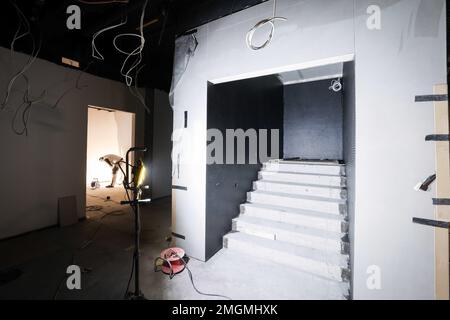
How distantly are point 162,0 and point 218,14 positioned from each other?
0.96m

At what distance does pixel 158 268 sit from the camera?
273 centimetres

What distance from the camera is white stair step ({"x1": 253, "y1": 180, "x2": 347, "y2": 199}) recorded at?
3557 millimetres

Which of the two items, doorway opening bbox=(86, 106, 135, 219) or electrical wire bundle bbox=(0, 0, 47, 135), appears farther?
doorway opening bbox=(86, 106, 135, 219)

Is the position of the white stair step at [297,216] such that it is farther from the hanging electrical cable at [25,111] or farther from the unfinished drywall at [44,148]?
the hanging electrical cable at [25,111]

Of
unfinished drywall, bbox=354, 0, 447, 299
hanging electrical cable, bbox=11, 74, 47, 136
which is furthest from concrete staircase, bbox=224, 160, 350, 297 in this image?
hanging electrical cable, bbox=11, 74, 47, 136

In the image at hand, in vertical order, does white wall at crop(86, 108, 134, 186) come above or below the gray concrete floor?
above

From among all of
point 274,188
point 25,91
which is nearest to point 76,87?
point 25,91

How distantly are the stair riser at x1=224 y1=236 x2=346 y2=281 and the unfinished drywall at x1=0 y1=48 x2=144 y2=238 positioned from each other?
11.8 feet

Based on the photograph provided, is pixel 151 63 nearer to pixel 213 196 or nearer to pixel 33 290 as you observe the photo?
pixel 213 196

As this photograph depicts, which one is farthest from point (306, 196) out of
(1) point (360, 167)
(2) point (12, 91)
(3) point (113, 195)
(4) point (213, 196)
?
(3) point (113, 195)

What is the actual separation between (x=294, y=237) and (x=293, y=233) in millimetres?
60

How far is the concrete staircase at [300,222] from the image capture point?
271 centimetres

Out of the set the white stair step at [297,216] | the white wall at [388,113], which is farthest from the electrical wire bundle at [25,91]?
the white wall at [388,113]

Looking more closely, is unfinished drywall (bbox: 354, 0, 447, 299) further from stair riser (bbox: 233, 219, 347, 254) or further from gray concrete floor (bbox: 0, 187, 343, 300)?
stair riser (bbox: 233, 219, 347, 254)
